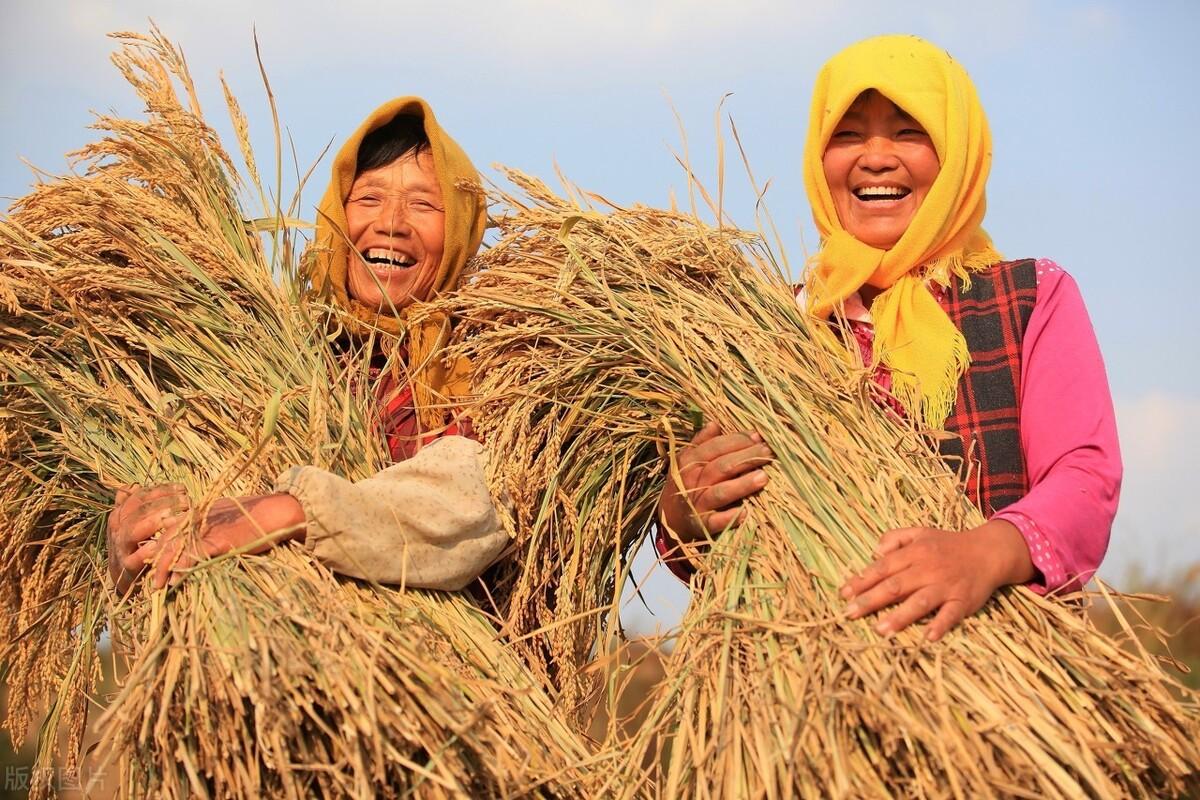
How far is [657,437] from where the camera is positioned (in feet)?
7.52

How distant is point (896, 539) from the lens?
182cm

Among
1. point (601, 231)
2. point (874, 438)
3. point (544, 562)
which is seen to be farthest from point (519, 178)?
point (874, 438)

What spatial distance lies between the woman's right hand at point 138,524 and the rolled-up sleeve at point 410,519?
199 millimetres

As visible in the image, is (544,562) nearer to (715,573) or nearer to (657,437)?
(657,437)

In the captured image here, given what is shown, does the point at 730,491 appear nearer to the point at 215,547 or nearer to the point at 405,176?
the point at 215,547

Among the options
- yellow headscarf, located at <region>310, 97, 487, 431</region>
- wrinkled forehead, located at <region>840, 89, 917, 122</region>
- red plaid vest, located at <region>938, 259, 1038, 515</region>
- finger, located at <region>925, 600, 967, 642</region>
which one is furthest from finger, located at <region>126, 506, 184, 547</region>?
wrinkled forehead, located at <region>840, 89, 917, 122</region>

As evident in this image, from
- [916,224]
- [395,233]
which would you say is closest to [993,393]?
[916,224]

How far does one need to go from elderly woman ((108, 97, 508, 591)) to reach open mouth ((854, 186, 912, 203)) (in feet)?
2.71

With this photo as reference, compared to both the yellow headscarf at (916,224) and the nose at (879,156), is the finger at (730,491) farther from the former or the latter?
the nose at (879,156)

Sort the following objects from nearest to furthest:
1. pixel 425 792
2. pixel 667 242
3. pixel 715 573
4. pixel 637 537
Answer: pixel 425 792 → pixel 715 573 → pixel 667 242 → pixel 637 537

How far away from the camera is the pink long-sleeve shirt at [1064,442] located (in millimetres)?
1896

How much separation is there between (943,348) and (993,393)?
117 millimetres

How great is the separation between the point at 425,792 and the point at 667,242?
107cm

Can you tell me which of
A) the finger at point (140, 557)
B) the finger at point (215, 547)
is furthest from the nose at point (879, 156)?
the finger at point (140, 557)
